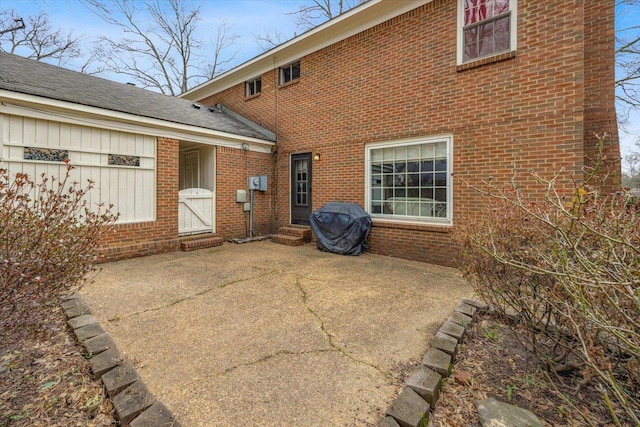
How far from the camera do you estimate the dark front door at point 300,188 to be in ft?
26.2

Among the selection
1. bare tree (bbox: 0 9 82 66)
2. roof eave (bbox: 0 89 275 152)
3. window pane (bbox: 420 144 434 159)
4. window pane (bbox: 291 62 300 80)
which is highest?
bare tree (bbox: 0 9 82 66)

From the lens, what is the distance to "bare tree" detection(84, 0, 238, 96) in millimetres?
14602

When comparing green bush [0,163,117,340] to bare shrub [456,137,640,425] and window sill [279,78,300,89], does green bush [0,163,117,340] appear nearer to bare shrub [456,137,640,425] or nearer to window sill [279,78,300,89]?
bare shrub [456,137,640,425]

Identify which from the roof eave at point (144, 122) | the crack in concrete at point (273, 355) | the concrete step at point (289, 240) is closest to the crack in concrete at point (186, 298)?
the crack in concrete at point (273, 355)

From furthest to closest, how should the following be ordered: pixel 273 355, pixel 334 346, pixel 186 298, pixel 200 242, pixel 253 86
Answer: pixel 253 86 < pixel 200 242 < pixel 186 298 < pixel 334 346 < pixel 273 355

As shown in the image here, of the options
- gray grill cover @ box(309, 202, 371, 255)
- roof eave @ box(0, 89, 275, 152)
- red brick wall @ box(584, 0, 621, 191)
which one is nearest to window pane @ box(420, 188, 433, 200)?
gray grill cover @ box(309, 202, 371, 255)

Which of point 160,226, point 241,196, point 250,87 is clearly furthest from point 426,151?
point 250,87

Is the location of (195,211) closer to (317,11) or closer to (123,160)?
(123,160)

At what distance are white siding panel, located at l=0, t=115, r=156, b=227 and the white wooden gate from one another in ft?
2.63

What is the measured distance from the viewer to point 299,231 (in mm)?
7699

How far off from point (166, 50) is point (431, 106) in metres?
17.3

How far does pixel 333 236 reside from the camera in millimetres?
6543

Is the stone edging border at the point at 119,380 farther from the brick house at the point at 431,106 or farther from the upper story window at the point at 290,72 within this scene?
the upper story window at the point at 290,72

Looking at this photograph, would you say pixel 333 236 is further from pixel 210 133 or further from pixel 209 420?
pixel 209 420
